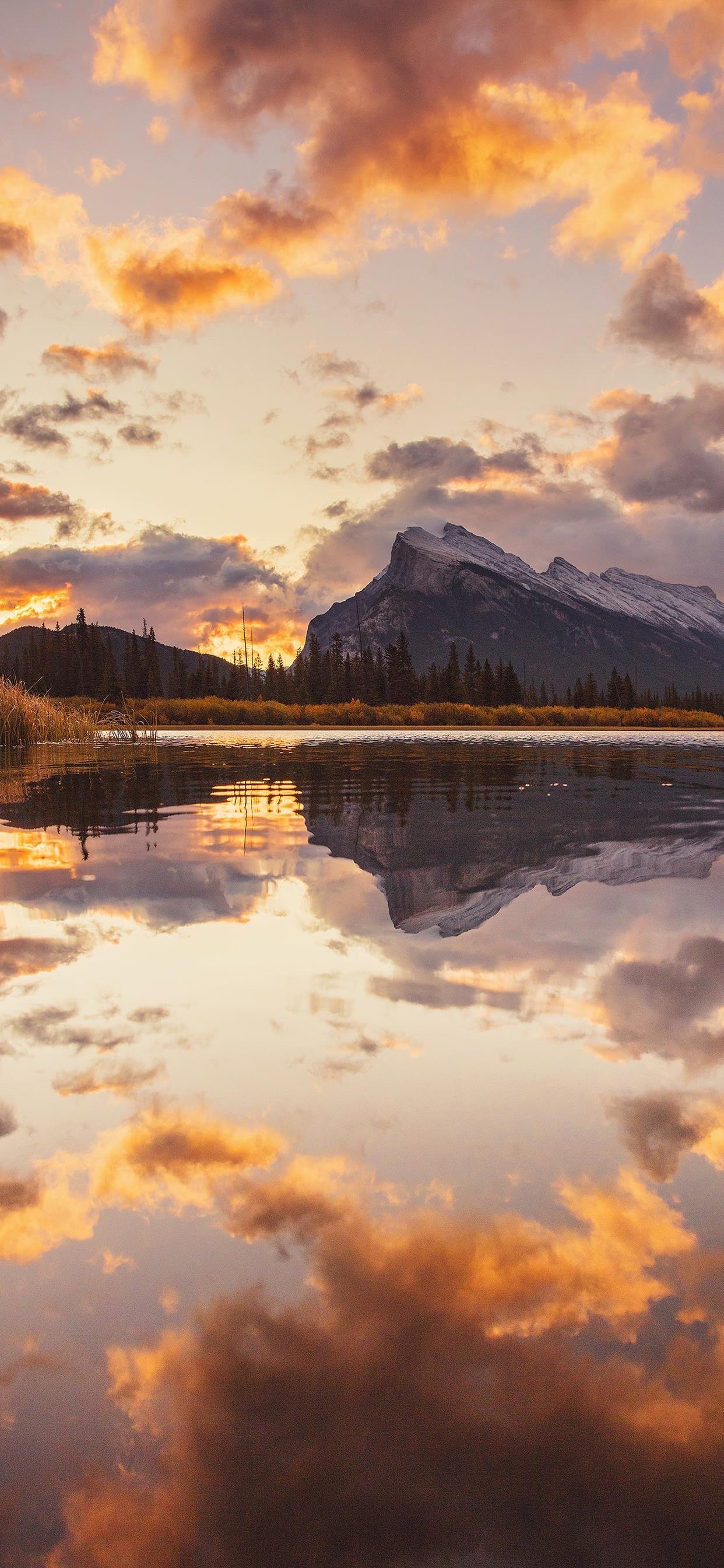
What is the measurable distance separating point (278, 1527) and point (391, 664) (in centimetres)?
12424

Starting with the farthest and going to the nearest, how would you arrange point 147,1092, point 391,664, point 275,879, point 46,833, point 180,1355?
point 391,664 < point 46,833 < point 275,879 < point 147,1092 < point 180,1355

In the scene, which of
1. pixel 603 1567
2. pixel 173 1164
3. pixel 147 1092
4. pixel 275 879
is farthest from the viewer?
pixel 275 879

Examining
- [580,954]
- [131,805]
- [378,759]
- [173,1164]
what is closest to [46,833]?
[131,805]

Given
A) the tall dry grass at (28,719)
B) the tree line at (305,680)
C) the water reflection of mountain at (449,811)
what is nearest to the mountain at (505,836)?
the water reflection of mountain at (449,811)

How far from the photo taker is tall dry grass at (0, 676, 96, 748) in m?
27.3

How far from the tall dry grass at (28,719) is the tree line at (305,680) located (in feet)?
249

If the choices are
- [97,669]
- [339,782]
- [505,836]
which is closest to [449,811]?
[505,836]

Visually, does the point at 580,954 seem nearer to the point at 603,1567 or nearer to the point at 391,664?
the point at 603,1567

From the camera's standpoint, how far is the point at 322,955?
5.74 metres

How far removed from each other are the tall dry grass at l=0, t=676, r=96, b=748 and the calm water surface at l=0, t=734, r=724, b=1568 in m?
22.6

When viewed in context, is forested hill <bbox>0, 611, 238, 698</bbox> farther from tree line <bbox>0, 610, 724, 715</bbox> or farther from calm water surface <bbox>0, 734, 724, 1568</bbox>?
calm water surface <bbox>0, 734, 724, 1568</bbox>

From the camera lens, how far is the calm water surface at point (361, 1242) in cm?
181

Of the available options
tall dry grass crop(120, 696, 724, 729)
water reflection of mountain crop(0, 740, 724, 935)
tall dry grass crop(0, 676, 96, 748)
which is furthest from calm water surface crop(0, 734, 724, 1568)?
tall dry grass crop(120, 696, 724, 729)

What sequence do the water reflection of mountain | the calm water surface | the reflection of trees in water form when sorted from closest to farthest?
1. the calm water surface
2. the water reflection of mountain
3. the reflection of trees in water
